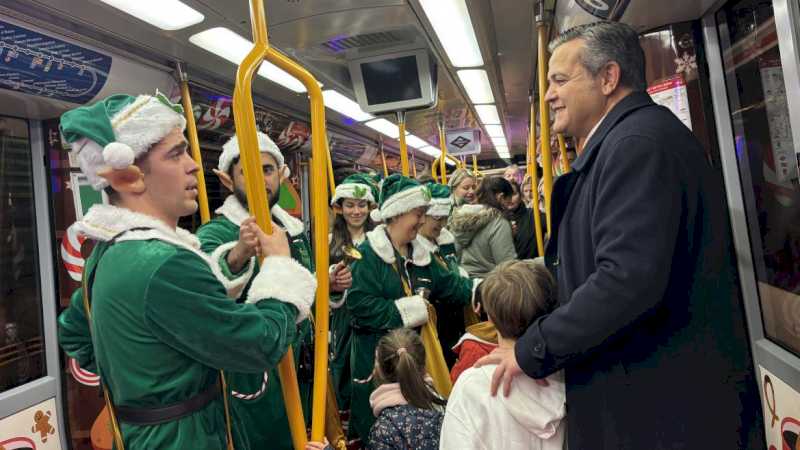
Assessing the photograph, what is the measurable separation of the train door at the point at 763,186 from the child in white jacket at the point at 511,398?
926 millimetres

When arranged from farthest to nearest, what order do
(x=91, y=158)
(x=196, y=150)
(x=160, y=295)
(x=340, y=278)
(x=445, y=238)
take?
1. (x=445, y=238)
2. (x=196, y=150)
3. (x=340, y=278)
4. (x=91, y=158)
5. (x=160, y=295)

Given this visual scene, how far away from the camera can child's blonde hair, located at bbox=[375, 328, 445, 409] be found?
2066mm

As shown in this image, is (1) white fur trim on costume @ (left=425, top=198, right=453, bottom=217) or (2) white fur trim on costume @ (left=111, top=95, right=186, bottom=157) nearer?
(2) white fur trim on costume @ (left=111, top=95, right=186, bottom=157)

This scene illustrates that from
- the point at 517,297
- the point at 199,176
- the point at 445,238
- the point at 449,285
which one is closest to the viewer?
the point at 517,297

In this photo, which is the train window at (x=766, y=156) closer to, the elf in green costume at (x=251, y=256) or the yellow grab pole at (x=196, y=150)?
the elf in green costume at (x=251, y=256)

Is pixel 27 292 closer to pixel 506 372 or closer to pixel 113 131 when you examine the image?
pixel 113 131

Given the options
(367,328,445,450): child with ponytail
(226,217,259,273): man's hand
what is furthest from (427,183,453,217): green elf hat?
(226,217,259,273): man's hand

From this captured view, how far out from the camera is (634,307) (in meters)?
1.20

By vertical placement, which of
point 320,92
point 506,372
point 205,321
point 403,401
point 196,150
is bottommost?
point 403,401

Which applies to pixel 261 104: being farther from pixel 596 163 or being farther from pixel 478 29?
pixel 596 163

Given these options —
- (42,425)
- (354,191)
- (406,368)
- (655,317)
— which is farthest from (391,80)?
(655,317)

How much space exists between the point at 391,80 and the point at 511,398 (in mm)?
2972

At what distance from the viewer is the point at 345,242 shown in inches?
146

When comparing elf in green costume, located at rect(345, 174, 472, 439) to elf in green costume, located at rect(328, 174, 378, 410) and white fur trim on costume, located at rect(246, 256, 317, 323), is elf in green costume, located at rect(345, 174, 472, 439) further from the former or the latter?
white fur trim on costume, located at rect(246, 256, 317, 323)
